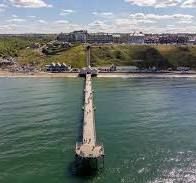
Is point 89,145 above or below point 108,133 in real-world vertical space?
above

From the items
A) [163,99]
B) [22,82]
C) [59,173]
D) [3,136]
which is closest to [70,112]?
[3,136]

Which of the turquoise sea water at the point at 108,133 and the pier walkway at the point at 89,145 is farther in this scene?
the pier walkway at the point at 89,145

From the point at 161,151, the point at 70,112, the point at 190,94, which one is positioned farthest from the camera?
the point at 190,94

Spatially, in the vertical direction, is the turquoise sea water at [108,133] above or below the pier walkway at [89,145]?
below

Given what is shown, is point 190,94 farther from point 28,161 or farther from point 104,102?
point 28,161

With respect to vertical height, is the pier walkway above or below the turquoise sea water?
above

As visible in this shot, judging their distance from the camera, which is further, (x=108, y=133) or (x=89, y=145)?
(x=108, y=133)

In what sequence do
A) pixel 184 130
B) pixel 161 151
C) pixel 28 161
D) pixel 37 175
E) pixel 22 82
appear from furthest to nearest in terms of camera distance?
pixel 22 82 < pixel 184 130 < pixel 161 151 < pixel 28 161 < pixel 37 175

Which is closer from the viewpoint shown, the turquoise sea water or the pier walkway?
the turquoise sea water
